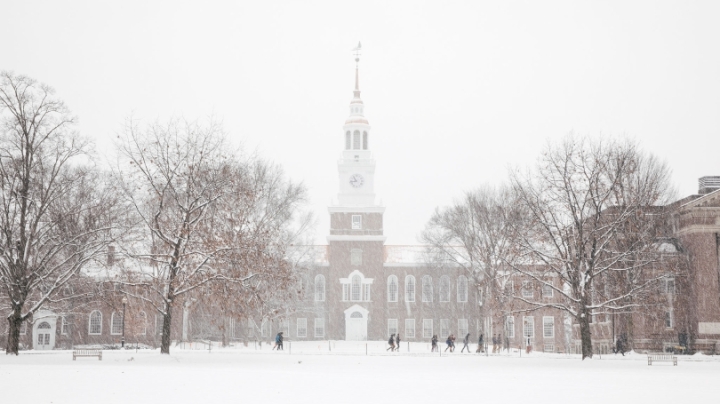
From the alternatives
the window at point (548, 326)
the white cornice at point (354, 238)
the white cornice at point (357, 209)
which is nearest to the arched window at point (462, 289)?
the window at point (548, 326)

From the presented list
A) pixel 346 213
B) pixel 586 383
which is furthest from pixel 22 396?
pixel 346 213

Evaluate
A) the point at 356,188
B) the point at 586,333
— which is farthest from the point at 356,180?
the point at 586,333

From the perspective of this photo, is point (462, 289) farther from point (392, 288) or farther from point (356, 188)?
point (356, 188)

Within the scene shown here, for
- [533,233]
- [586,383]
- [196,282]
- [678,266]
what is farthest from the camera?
[678,266]

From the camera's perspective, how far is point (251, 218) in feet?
140

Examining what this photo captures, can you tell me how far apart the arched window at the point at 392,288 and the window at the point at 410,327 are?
2268 millimetres

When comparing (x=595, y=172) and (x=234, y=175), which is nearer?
(x=234, y=175)

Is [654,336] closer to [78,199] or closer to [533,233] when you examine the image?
[533,233]

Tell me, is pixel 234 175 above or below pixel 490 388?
above

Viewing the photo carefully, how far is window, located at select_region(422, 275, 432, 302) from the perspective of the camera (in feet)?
225

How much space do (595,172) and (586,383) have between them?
15914 millimetres

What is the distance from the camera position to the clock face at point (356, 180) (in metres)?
67.4

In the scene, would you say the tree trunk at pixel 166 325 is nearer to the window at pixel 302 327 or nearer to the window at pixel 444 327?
the window at pixel 302 327

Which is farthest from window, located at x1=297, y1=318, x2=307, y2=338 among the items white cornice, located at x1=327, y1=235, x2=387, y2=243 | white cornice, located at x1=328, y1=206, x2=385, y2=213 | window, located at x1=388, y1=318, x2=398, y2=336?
white cornice, located at x1=328, y1=206, x2=385, y2=213
